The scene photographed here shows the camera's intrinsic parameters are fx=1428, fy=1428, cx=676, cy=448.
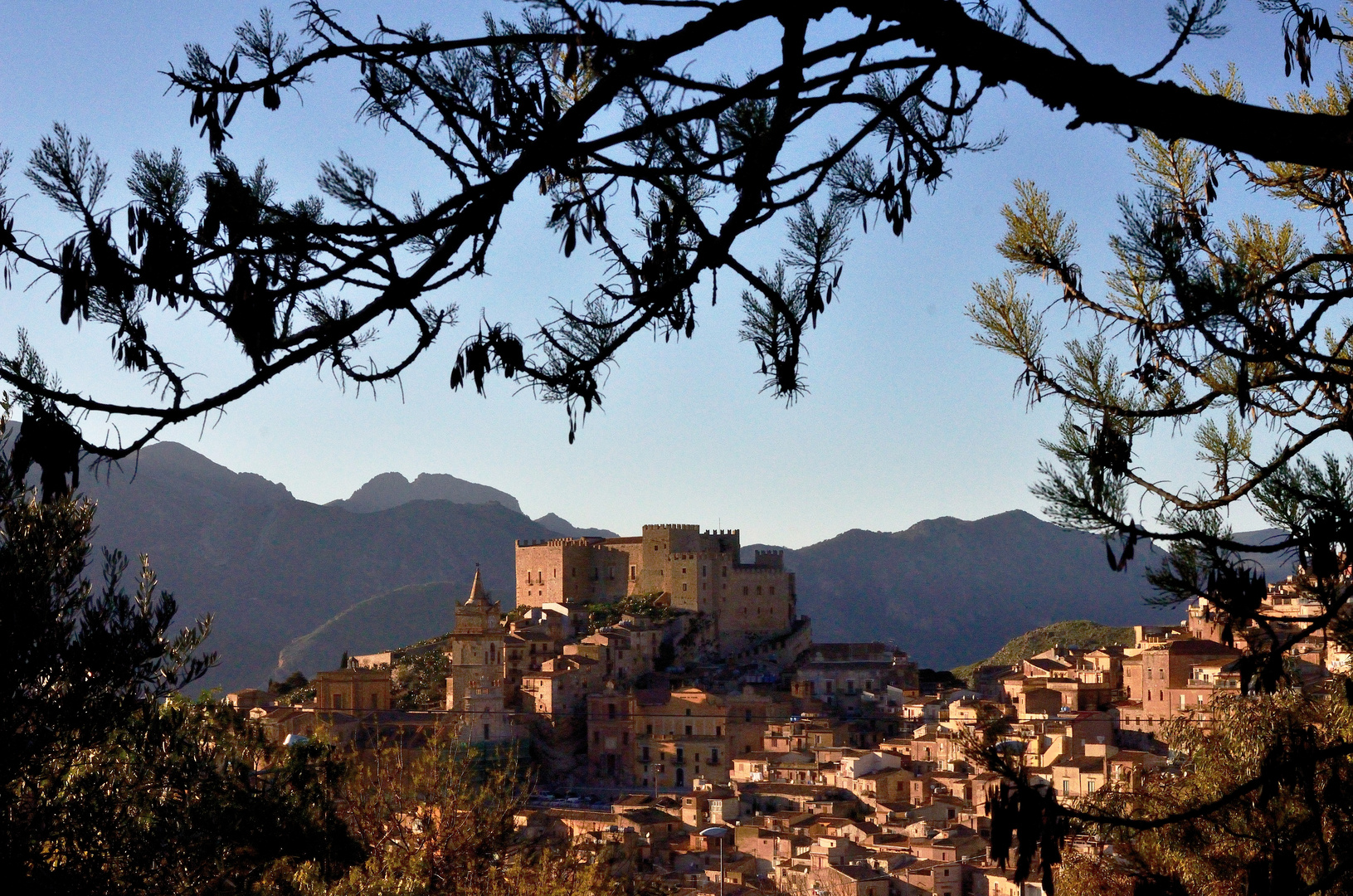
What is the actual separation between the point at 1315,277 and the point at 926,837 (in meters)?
26.1

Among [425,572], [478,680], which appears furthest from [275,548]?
[478,680]

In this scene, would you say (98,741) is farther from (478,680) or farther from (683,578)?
(683,578)

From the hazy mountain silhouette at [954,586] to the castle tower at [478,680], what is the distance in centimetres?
7632

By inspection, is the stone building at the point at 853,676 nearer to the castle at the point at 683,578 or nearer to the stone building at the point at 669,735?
the castle at the point at 683,578

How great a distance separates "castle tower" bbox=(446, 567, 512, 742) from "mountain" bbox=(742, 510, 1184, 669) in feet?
246

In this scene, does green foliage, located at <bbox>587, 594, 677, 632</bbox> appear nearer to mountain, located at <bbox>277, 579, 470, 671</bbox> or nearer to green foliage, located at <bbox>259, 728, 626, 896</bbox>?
green foliage, located at <bbox>259, 728, 626, 896</bbox>

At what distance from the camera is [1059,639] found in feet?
231

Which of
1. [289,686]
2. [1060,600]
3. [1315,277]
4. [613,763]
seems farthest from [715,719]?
[1060,600]

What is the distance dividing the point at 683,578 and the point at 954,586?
3380 inches

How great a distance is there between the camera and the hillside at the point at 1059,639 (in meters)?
64.2

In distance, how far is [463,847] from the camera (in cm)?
1203

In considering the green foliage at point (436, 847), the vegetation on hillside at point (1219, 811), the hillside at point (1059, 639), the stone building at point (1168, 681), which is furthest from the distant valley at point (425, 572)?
the vegetation on hillside at point (1219, 811)

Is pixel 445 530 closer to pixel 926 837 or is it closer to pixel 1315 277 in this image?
pixel 926 837

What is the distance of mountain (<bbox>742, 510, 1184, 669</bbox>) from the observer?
125312mm
